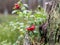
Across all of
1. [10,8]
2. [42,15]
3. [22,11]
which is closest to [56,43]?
[42,15]

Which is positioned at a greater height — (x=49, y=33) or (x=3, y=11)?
(x=49, y=33)

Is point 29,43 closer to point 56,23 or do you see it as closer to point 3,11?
point 56,23

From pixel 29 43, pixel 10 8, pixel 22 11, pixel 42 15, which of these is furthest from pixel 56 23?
pixel 10 8

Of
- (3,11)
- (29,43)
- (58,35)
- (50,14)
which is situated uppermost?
(50,14)

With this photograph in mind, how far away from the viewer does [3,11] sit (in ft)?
37.2

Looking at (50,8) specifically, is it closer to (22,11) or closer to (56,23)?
(56,23)

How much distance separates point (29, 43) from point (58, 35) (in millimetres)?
410

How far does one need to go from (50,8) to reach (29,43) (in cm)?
45

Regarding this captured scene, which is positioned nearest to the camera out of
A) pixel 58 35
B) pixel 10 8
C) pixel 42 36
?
pixel 58 35

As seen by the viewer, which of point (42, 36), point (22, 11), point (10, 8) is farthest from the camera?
point (10, 8)

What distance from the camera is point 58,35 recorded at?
2.44 meters

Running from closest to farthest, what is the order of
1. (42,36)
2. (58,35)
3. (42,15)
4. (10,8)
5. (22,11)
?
(58,35) → (42,36) → (42,15) → (22,11) → (10,8)

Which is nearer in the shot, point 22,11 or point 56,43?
point 56,43

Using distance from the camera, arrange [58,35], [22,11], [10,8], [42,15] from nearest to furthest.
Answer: [58,35] < [42,15] < [22,11] < [10,8]
